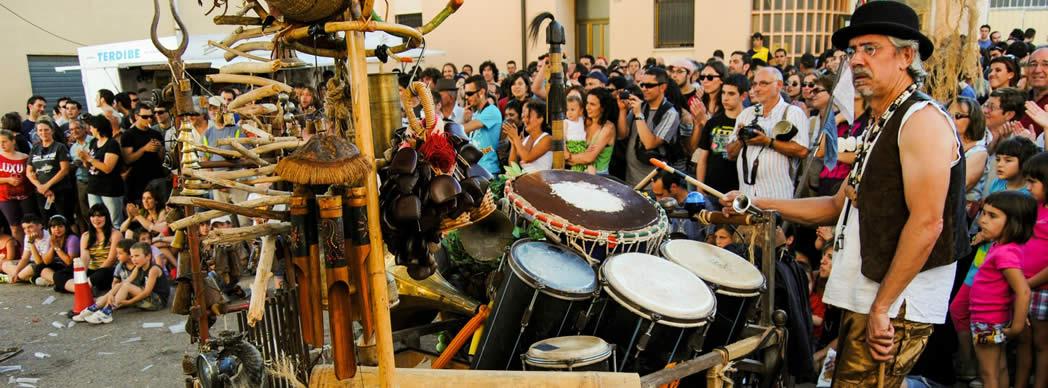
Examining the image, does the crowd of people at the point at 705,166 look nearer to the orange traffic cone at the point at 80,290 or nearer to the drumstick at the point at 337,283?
the orange traffic cone at the point at 80,290

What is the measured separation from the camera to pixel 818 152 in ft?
17.1

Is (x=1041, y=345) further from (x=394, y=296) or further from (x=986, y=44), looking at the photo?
(x=986, y=44)

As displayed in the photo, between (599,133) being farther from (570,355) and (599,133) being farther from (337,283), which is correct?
(337,283)

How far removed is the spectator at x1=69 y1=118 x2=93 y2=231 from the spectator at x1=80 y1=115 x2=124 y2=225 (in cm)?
19

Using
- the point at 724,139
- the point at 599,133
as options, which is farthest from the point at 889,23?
the point at 599,133

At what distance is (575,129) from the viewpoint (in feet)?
20.6

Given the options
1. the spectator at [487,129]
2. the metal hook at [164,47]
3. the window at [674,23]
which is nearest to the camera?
the metal hook at [164,47]

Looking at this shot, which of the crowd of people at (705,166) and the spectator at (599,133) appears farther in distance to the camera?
the spectator at (599,133)

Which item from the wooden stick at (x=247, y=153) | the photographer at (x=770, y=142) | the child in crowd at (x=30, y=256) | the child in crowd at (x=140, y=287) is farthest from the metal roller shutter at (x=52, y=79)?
the wooden stick at (x=247, y=153)

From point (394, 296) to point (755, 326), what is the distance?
5.48 ft

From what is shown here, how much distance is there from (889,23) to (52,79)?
18275 mm

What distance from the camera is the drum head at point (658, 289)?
274 centimetres

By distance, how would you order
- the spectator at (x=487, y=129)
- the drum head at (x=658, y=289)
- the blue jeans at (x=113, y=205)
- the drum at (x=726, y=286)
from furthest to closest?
the blue jeans at (x=113, y=205), the spectator at (x=487, y=129), the drum at (x=726, y=286), the drum head at (x=658, y=289)

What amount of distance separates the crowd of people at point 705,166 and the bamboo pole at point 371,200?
0.66 metres
